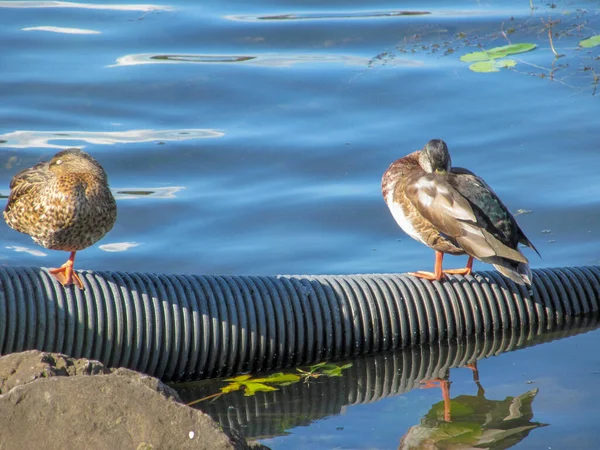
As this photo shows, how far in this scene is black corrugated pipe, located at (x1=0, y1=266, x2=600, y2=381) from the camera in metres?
4.91

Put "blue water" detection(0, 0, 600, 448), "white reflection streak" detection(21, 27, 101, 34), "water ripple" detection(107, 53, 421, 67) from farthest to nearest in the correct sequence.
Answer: "white reflection streak" detection(21, 27, 101, 34) < "water ripple" detection(107, 53, 421, 67) < "blue water" detection(0, 0, 600, 448)

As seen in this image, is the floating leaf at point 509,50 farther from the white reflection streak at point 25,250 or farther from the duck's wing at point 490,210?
the white reflection streak at point 25,250

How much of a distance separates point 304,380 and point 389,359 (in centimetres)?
→ 55

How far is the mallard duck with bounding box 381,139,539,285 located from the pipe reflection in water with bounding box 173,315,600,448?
1.55ft

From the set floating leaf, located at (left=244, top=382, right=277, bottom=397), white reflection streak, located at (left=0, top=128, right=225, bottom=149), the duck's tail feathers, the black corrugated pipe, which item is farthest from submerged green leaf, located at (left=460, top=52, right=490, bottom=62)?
floating leaf, located at (left=244, top=382, right=277, bottom=397)

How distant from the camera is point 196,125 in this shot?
885 cm

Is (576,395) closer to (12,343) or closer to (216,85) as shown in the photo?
(12,343)

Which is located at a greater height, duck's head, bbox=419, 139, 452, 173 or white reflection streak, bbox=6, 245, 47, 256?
duck's head, bbox=419, 139, 452, 173

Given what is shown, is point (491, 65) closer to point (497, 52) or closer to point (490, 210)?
point (497, 52)

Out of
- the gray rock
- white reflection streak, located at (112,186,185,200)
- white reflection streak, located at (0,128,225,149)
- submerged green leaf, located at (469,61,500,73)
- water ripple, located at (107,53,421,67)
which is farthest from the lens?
water ripple, located at (107,53,421,67)

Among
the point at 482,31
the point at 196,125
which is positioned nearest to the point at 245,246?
the point at 196,125

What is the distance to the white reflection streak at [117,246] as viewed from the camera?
275 inches

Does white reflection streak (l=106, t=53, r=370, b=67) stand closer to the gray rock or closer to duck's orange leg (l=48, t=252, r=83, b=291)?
duck's orange leg (l=48, t=252, r=83, b=291)

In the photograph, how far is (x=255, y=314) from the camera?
5297 mm
